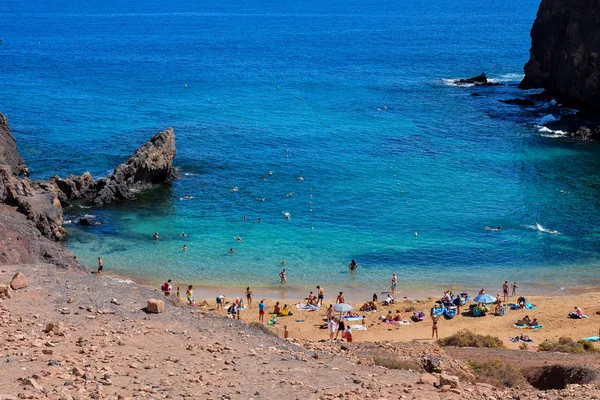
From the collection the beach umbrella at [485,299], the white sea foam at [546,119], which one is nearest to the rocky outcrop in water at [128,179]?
the beach umbrella at [485,299]

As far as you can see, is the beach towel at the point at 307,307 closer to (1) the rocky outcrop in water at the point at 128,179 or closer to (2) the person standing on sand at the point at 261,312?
(2) the person standing on sand at the point at 261,312

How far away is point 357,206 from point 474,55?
82.4m

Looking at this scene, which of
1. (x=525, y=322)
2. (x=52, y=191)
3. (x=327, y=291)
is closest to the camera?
(x=525, y=322)

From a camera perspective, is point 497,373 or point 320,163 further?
point 320,163

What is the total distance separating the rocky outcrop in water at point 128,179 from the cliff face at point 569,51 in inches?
1732

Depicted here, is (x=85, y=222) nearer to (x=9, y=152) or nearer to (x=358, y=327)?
(x=9, y=152)

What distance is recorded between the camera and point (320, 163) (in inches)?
2943

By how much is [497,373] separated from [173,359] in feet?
35.7

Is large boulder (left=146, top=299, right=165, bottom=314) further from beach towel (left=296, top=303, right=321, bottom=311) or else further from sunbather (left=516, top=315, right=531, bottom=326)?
sunbather (left=516, top=315, right=531, bottom=326)

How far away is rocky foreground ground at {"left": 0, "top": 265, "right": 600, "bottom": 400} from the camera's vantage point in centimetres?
2180

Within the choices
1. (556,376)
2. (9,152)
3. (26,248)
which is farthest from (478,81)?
(556,376)

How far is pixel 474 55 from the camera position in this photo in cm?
13838

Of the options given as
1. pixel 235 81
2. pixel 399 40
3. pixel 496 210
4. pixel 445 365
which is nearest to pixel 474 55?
pixel 399 40

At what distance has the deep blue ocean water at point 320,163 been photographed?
5369 cm
